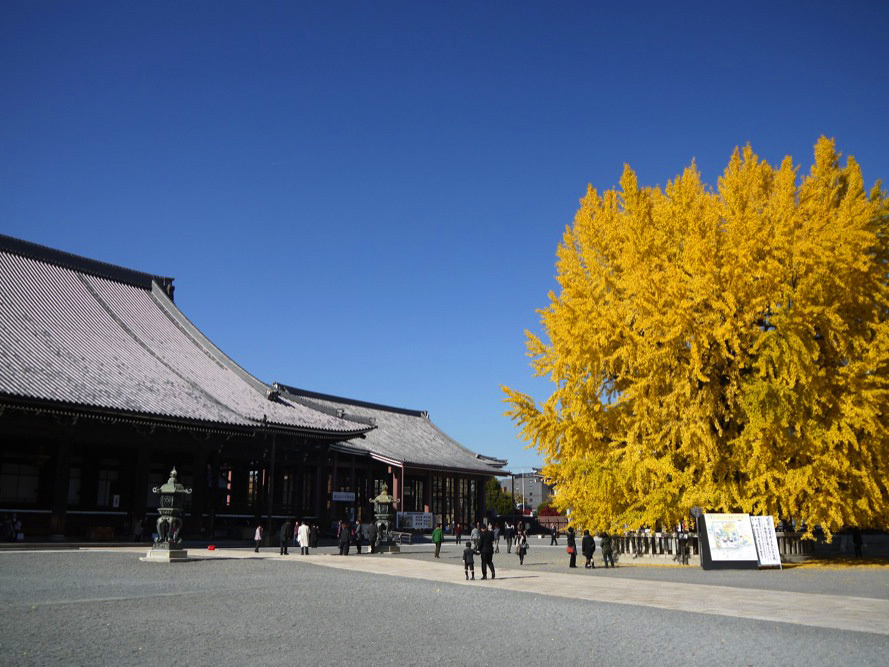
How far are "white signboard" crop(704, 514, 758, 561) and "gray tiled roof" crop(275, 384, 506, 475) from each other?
988 inches

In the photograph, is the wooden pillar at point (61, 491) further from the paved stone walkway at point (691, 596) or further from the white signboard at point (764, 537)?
the white signboard at point (764, 537)

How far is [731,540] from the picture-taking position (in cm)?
2108

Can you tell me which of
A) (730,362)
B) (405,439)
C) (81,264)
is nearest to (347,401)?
(405,439)

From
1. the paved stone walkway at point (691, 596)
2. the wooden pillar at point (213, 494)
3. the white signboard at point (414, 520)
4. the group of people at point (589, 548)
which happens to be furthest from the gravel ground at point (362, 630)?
the white signboard at point (414, 520)

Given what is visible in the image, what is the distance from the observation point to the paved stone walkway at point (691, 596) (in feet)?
39.2

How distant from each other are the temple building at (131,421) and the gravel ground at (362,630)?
42.1ft

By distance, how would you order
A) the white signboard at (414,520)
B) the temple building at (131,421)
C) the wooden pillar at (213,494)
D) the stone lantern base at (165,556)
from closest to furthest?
1. the stone lantern base at (165,556)
2. the temple building at (131,421)
3. the wooden pillar at (213,494)
4. the white signboard at (414,520)

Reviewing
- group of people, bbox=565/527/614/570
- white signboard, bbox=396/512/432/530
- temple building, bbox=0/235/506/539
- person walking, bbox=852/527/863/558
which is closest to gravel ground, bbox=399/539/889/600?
group of people, bbox=565/527/614/570

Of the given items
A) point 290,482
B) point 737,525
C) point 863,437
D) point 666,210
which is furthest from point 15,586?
point 290,482

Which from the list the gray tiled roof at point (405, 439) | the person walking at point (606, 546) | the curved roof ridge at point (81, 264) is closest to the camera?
the person walking at point (606, 546)

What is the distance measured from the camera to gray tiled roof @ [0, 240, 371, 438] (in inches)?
1110

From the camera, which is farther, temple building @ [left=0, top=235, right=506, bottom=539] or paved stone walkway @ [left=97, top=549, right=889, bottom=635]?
temple building @ [left=0, top=235, right=506, bottom=539]

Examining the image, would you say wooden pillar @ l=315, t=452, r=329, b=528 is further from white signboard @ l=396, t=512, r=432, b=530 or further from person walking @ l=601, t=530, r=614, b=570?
person walking @ l=601, t=530, r=614, b=570

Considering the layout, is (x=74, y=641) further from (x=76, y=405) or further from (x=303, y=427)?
(x=303, y=427)
